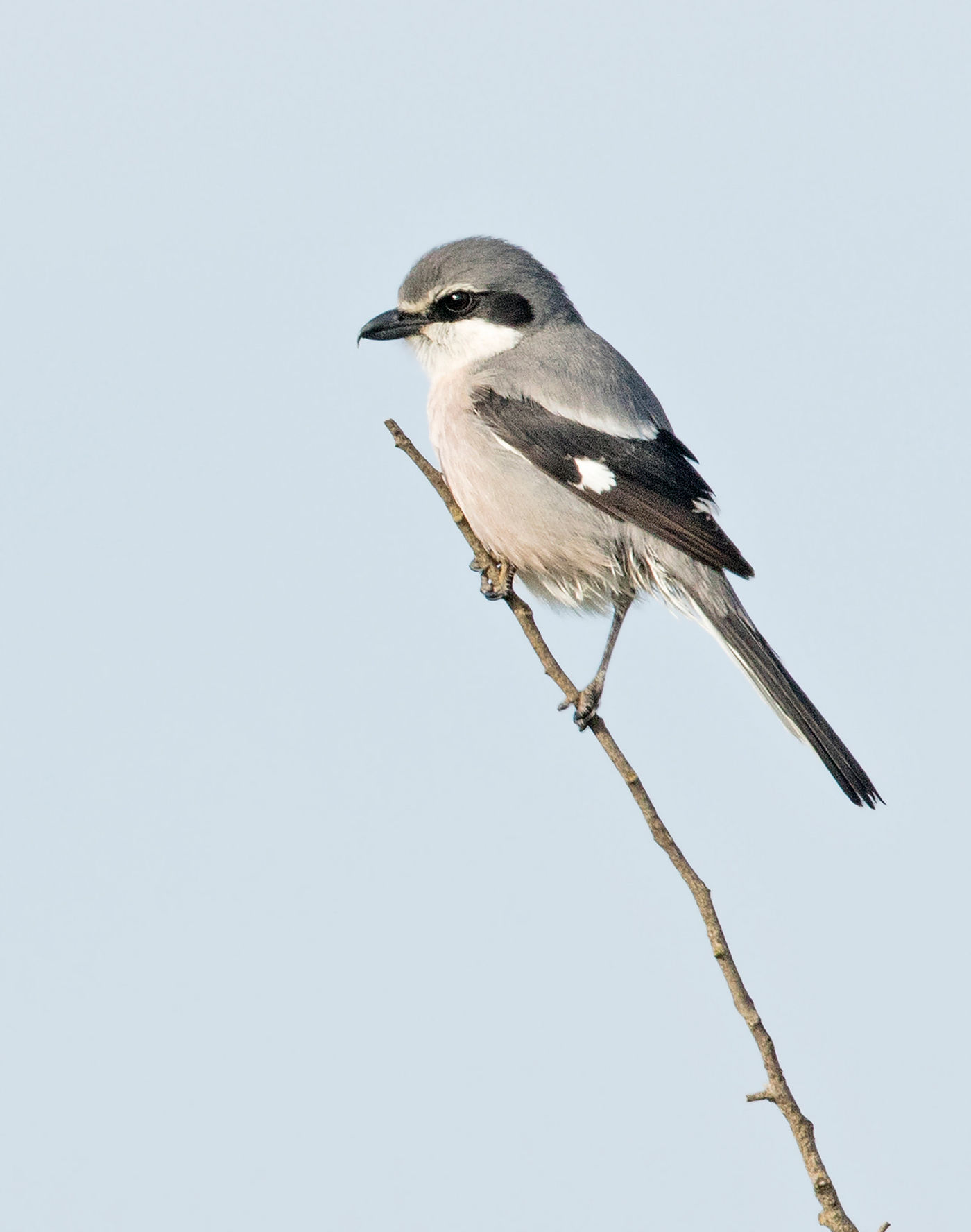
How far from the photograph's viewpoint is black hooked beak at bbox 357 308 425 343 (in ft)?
17.3

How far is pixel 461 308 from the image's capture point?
5277 millimetres

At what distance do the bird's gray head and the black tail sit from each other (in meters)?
1.36

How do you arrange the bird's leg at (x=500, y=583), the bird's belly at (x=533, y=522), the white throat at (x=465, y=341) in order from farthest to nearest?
the white throat at (x=465, y=341), the bird's belly at (x=533, y=522), the bird's leg at (x=500, y=583)

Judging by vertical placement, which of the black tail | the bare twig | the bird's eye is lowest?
the bare twig

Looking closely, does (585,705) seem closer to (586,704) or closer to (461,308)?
(586,704)

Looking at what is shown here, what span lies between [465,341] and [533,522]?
0.87 m

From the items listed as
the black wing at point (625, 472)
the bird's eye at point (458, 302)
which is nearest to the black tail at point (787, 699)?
the black wing at point (625, 472)

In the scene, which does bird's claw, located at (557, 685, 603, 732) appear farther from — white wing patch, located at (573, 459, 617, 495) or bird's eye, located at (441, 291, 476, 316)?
bird's eye, located at (441, 291, 476, 316)

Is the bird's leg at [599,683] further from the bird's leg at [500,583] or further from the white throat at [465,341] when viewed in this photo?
the white throat at [465,341]

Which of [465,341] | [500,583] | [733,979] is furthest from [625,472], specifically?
[733,979]

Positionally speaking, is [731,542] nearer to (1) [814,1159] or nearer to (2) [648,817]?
→ (2) [648,817]

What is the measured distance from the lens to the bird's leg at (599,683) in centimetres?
452

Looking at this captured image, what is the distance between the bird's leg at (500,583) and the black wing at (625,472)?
44 centimetres

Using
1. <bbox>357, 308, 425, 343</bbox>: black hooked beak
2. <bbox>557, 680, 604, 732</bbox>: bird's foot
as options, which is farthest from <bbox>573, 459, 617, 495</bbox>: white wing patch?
<bbox>357, 308, 425, 343</bbox>: black hooked beak
